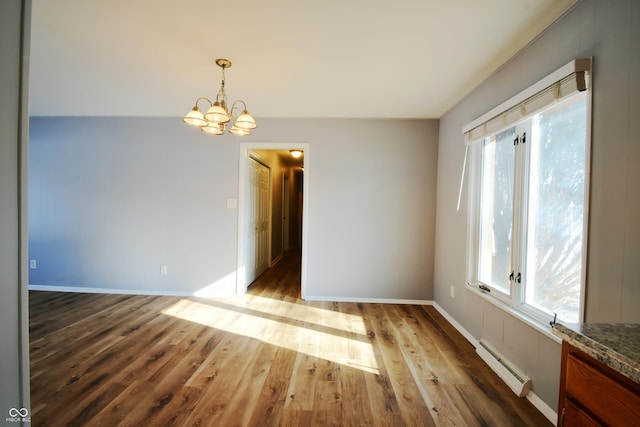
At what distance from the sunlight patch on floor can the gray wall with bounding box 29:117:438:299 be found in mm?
455

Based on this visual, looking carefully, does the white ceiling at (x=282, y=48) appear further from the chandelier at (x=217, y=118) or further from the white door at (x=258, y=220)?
the white door at (x=258, y=220)

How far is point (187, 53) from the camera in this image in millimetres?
2119

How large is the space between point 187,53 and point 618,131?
2.78 metres

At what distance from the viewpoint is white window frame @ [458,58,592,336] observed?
1404 millimetres

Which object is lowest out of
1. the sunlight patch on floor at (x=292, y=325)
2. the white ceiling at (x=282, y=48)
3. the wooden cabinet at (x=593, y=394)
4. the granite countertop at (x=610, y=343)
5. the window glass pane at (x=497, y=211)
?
the sunlight patch on floor at (x=292, y=325)

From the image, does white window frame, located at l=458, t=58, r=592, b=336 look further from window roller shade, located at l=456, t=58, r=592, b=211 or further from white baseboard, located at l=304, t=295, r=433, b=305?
white baseboard, located at l=304, t=295, r=433, b=305

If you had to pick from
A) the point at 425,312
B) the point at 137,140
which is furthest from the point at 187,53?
the point at 425,312

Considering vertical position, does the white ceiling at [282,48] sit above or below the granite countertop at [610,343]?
above

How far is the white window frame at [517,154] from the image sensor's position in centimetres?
140

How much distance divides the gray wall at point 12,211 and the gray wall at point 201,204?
8.72 ft

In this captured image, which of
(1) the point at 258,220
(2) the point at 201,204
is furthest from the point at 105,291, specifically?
(1) the point at 258,220

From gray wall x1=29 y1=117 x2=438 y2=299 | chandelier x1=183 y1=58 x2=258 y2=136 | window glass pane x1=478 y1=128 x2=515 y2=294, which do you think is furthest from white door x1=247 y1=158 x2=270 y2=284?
window glass pane x1=478 y1=128 x2=515 y2=294

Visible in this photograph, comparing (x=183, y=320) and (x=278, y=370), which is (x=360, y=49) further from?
(x=183, y=320)

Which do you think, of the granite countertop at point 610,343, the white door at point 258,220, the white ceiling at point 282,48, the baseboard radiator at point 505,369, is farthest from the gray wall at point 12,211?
the white door at point 258,220
